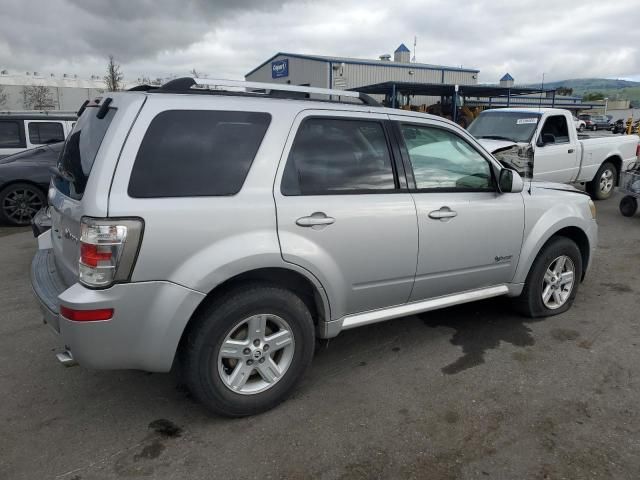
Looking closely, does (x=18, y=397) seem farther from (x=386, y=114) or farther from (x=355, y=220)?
(x=386, y=114)

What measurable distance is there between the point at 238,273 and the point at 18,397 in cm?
178

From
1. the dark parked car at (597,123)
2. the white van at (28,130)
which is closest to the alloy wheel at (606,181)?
the white van at (28,130)

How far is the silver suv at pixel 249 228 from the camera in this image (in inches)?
97.8

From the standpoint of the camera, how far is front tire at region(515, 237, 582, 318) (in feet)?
13.8

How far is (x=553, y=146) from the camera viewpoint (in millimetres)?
9039

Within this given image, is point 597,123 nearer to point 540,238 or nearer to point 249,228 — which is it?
point 540,238

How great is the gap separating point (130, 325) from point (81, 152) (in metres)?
1.07

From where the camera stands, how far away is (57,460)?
102 inches

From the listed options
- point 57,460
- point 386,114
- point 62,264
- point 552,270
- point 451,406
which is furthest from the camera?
point 552,270

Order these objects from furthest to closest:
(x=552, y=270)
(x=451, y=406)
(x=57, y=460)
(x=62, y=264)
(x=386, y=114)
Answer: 1. (x=552, y=270)
2. (x=386, y=114)
3. (x=451, y=406)
4. (x=62, y=264)
5. (x=57, y=460)

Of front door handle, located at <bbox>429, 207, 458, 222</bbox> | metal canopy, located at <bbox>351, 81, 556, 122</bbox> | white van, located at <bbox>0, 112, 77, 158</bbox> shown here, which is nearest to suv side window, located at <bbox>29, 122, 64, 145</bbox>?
white van, located at <bbox>0, 112, 77, 158</bbox>

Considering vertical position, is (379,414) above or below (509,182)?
below

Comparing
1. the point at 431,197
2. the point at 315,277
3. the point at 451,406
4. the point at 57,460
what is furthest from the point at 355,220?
the point at 57,460

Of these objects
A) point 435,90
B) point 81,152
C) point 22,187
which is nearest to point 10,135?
point 22,187
